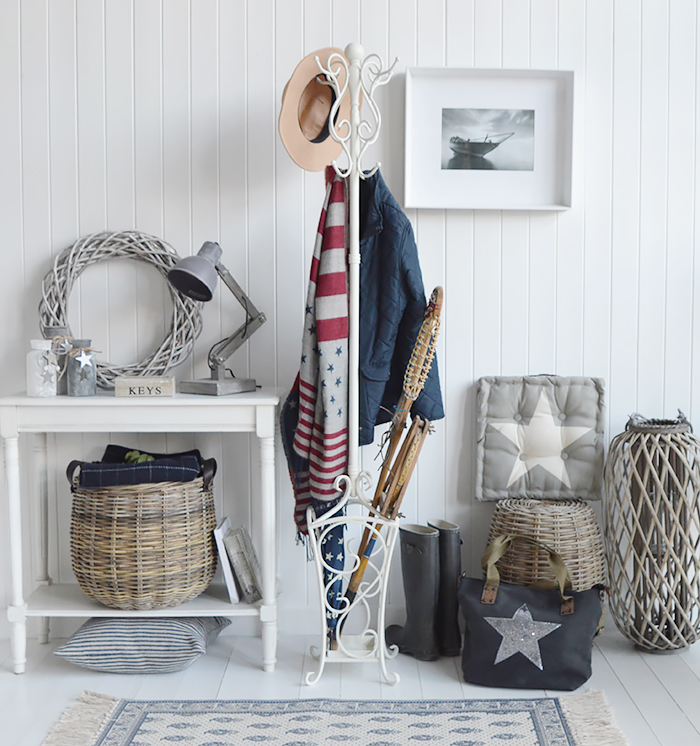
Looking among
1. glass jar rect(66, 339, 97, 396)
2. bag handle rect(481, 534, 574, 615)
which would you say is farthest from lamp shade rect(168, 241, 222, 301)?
bag handle rect(481, 534, 574, 615)

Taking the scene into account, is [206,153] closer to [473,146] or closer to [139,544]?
[473,146]

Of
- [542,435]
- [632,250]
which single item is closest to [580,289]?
[632,250]

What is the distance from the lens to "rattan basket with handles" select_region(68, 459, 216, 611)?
2084 mm

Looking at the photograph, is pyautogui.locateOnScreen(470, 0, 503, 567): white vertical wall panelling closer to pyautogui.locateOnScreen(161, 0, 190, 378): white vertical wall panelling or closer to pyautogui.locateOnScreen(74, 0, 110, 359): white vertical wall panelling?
pyautogui.locateOnScreen(161, 0, 190, 378): white vertical wall panelling

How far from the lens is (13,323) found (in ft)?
7.82

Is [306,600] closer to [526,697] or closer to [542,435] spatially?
[526,697]

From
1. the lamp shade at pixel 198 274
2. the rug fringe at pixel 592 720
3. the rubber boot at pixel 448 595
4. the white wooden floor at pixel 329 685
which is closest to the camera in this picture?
the rug fringe at pixel 592 720

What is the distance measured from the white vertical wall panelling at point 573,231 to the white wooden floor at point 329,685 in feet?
3.03

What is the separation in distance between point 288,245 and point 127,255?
1.64ft

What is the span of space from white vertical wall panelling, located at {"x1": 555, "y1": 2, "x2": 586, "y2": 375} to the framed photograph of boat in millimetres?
50

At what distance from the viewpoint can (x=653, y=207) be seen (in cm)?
239

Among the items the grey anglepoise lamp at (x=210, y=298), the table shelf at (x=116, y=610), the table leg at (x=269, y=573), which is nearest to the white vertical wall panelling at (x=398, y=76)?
the grey anglepoise lamp at (x=210, y=298)

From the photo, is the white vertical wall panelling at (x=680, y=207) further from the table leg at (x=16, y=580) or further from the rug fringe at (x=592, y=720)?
the table leg at (x=16, y=580)

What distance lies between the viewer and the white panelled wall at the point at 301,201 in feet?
7.64
